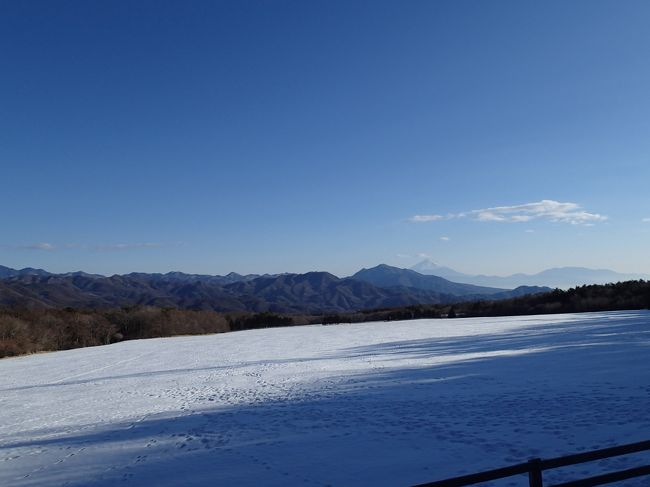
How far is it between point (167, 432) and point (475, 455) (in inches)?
221

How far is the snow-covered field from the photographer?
704cm

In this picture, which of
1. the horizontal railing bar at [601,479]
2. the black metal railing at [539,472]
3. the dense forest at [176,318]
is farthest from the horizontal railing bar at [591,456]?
the dense forest at [176,318]

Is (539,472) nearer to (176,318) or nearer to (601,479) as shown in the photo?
(601,479)

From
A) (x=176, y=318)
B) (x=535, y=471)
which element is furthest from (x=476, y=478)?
(x=176, y=318)

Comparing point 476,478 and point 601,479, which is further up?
point 476,478

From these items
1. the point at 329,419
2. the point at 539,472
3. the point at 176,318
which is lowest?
the point at 329,419

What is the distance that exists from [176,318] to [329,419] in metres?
40.5

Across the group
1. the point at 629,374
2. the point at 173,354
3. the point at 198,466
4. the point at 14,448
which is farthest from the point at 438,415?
the point at 173,354

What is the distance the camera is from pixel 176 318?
47469 millimetres

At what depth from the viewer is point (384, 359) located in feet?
61.1

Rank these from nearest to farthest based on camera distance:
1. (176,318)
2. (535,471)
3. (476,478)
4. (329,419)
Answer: (476,478) → (535,471) → (329,419) → (176,318)

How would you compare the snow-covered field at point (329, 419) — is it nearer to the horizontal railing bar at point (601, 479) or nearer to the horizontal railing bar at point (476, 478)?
the horizontal railing bar at point (601, 479)

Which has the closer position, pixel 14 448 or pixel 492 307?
pixel 14 448

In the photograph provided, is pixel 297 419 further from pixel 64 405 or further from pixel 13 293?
pixel 13 293
